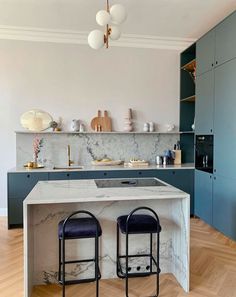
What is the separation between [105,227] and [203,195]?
6.64 ft

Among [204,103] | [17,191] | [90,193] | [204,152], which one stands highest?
[204,103]

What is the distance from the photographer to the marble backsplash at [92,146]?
4363 mm

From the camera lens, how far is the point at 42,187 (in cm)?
243

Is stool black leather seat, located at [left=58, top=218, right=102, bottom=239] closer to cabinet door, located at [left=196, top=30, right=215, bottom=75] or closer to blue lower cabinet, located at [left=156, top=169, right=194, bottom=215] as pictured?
blue lower cabinet, located at [left=156, top=169, right=194, bottom=215]

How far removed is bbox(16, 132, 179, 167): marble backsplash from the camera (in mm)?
4363

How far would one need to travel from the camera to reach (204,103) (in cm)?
391

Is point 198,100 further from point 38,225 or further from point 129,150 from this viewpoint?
point 38,225

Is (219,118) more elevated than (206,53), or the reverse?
(206,53)

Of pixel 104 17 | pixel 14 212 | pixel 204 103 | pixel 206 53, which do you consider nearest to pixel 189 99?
pixel 204 103

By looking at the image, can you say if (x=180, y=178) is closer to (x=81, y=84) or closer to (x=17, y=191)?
(x=81, y=84)

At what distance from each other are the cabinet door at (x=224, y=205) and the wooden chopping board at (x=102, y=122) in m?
1.89

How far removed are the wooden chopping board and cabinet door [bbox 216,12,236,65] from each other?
1893 millimetres

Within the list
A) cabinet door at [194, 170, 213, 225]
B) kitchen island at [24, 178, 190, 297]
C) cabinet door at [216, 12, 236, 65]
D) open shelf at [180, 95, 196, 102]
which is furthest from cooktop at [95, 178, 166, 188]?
open shelf at [180, 95, 196, 102]

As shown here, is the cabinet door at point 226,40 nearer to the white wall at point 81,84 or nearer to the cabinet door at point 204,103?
the cabinet door at point 204,103
